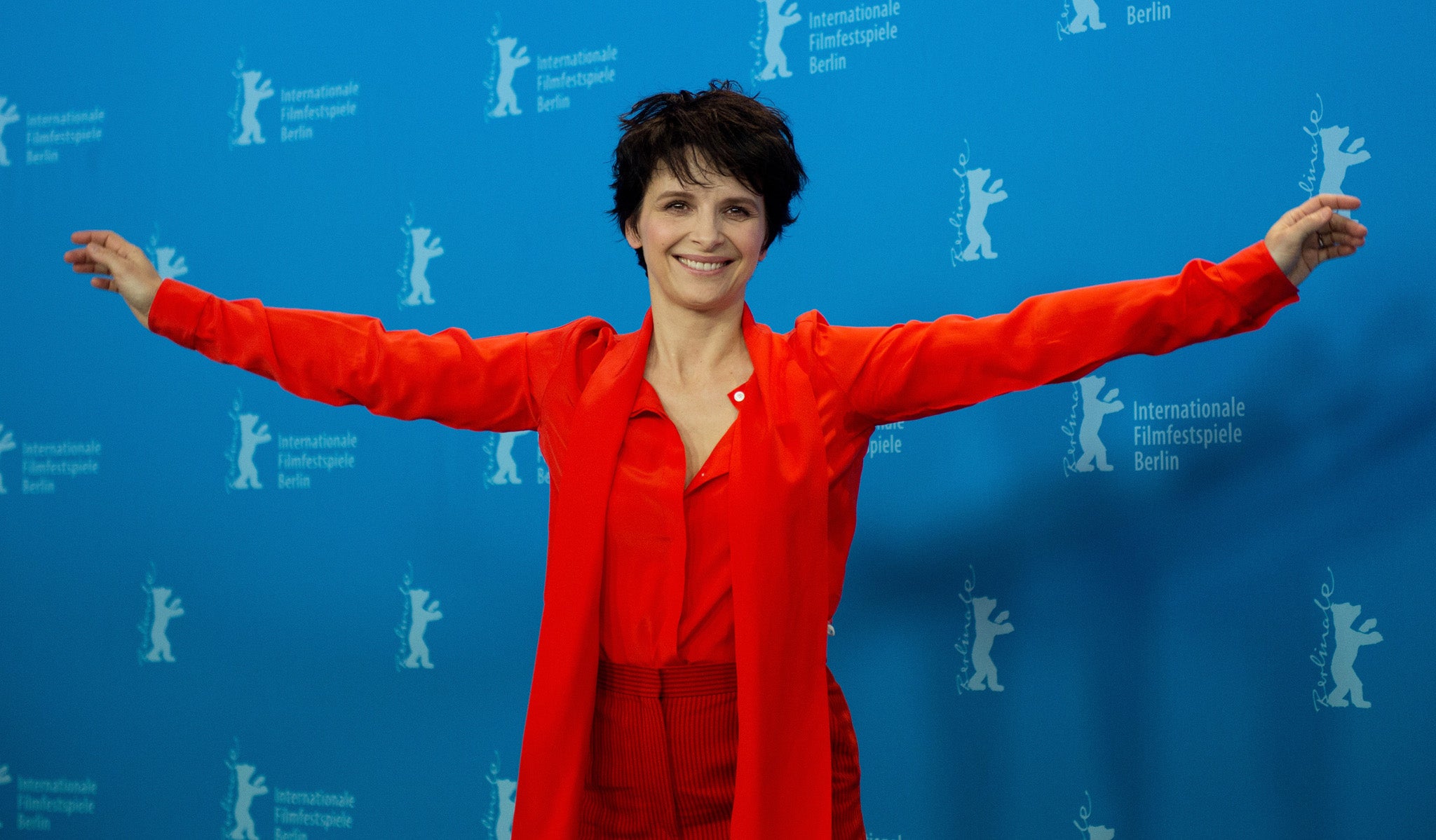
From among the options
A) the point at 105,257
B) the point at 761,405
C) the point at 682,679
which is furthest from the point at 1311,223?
the point at 105,257

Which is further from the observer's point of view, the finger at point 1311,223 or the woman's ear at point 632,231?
the woman's ear at point 632,231

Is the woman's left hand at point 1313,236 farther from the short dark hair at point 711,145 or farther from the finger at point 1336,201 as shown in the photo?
the short dark hair at point 711,145

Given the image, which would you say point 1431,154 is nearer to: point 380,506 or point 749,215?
point 749,215

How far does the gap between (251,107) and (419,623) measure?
130 cm

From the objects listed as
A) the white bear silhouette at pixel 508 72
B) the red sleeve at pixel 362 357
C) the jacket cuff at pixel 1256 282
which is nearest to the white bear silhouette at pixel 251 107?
the white bear silhouette at pixel 508 72

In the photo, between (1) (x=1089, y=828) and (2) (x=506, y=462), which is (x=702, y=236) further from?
(1) (x=1089, y=828)

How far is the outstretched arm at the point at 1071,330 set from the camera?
129 cm

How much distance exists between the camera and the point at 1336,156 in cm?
193

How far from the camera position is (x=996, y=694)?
2.14 m

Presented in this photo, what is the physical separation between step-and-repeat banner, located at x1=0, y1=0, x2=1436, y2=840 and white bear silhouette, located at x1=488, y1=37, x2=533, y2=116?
0.05 ft

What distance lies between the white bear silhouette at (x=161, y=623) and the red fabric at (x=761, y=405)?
4.81ft

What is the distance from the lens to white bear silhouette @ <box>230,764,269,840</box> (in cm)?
268

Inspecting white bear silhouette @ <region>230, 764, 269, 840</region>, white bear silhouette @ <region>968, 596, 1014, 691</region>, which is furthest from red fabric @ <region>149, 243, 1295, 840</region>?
white bear silhouette @ <region>230, 764, 269, 840</region>

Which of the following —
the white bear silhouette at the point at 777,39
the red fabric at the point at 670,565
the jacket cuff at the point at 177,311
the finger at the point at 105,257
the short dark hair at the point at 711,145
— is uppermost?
the white bear silhouette at the point at 777,39
